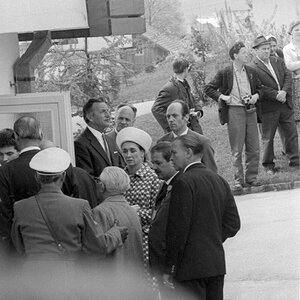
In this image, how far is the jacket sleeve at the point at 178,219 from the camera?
20.4 ft

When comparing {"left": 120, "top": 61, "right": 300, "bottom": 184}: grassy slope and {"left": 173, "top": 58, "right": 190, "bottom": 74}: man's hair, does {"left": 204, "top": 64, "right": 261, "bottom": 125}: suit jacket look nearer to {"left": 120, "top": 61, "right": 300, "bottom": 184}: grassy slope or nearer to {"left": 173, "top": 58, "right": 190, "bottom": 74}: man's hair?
{"left": 173, "top": 58, "right": 190, "bottom": 74}: man's hair

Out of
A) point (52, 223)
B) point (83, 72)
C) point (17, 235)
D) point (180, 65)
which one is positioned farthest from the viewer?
point (83, 72)

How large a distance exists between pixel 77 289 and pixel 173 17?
527 inches

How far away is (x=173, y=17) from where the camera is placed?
19.1 m

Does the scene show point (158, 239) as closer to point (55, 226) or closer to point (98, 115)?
point (55, 226)

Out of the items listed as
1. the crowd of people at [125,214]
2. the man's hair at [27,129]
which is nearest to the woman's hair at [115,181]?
the crowd of people at [125,214]

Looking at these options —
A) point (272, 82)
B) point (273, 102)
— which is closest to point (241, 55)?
point (272, 82)

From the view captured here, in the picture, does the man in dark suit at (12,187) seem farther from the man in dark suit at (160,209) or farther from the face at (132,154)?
the face at (132,154)

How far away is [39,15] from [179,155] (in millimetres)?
2308

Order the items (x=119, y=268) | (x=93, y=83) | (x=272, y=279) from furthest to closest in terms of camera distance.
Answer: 1. (x=93, y=83)
2. (x=272, y=279)
3. (x=119, y=268)

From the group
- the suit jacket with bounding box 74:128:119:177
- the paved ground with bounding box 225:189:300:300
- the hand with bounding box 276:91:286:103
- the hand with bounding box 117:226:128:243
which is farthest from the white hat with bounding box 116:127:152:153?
the hand with bounding box 276:91:286:103

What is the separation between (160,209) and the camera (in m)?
6.59

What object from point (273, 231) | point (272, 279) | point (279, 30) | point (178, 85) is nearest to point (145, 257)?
point (272, 279)

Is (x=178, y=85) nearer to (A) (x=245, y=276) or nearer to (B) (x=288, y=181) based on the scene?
(B) (x=288, y=181)
